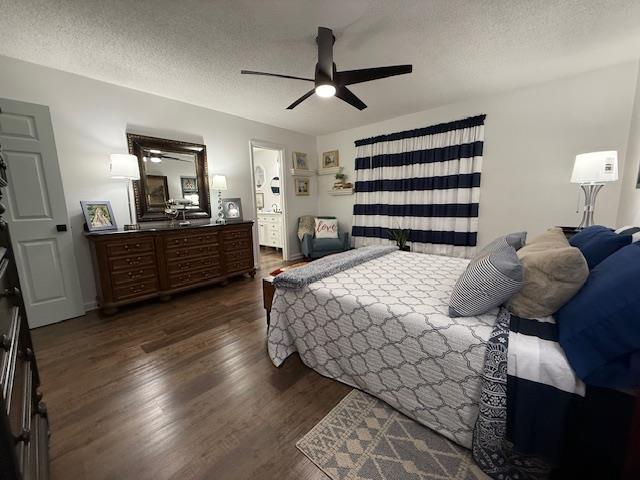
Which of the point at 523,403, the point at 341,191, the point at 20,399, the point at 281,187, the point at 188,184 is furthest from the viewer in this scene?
the point at 341,191

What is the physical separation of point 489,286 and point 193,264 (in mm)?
3191

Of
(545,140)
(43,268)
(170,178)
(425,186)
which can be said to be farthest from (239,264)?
(545,140)

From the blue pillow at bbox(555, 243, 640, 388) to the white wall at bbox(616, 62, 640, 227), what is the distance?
2079mm

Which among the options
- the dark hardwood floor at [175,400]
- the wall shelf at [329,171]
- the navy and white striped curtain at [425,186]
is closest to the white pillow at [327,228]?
the navy and white striped curtain at [425,186]

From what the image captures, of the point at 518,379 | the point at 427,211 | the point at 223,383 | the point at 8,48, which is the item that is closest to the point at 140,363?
the point at 223,383

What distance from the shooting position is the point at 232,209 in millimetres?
4020

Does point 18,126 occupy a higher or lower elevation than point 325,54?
lower

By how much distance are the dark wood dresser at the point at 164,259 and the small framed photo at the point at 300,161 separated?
1.80 meters

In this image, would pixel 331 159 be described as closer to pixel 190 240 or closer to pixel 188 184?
pixel 188 184

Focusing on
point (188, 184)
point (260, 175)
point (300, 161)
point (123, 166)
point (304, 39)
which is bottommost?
point (188, 184)

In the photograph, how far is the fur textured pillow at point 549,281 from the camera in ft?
3.69

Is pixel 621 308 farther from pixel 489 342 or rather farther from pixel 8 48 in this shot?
pixel 8 48

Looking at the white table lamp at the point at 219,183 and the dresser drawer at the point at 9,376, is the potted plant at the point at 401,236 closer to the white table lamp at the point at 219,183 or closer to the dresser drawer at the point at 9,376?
the white table lamp at the point at 219,183

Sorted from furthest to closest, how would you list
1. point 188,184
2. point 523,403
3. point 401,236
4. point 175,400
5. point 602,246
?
point 401,236, point 188,184, point 175,400, point 602,246, point 523,403
